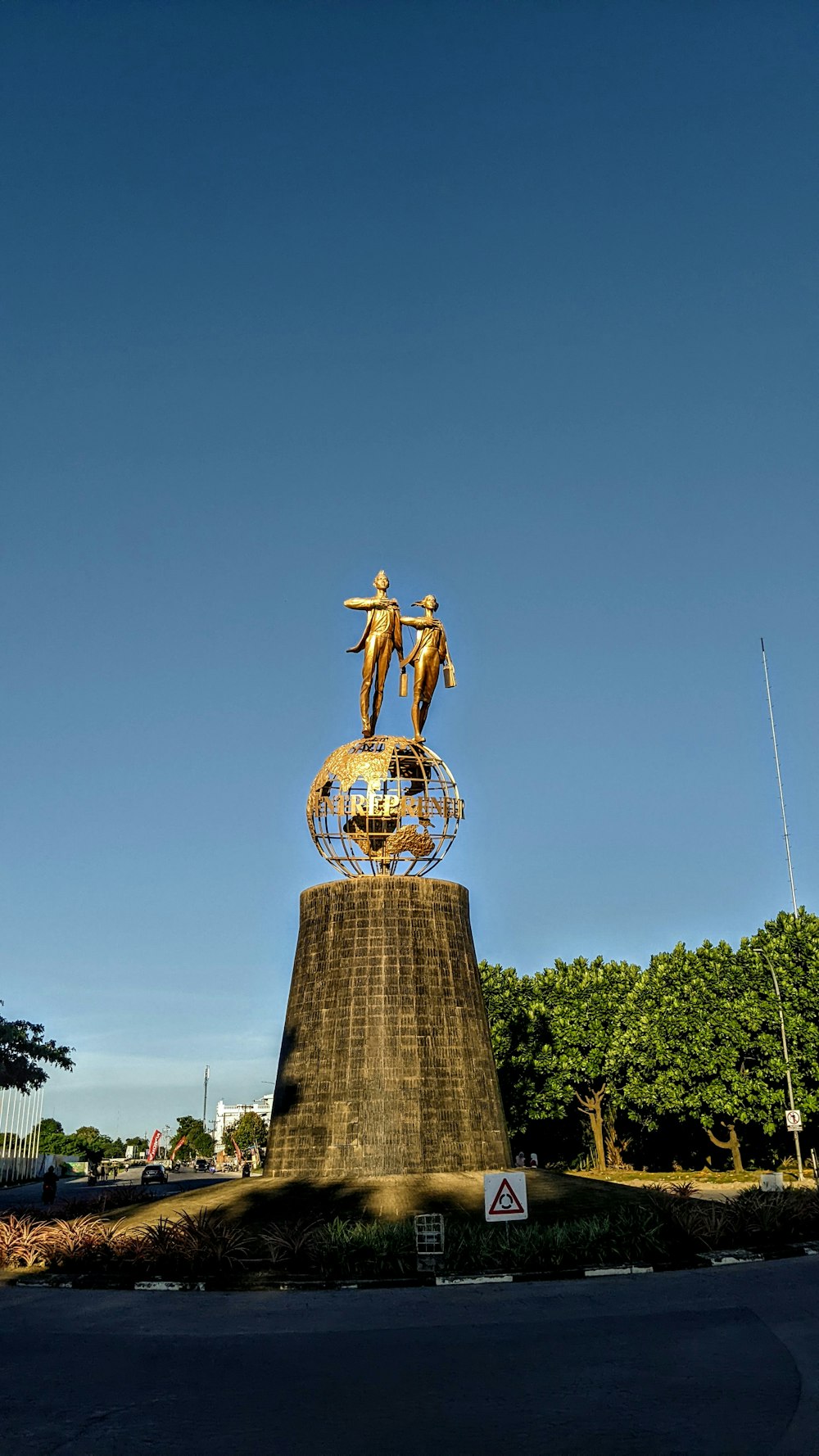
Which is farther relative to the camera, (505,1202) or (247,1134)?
(247,1134)

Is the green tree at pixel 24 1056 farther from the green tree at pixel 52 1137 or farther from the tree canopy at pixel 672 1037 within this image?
the green tree at pixel 52 1137

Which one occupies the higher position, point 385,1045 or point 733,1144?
point 385,1045

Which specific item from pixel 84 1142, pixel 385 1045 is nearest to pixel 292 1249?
pixel 385 1045

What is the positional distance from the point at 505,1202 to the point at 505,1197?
74 mm

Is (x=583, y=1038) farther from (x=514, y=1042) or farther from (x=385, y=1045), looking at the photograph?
(x=385, y=1045)

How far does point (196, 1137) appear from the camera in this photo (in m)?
163

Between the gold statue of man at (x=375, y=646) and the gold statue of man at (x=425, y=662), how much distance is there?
1.42 feet

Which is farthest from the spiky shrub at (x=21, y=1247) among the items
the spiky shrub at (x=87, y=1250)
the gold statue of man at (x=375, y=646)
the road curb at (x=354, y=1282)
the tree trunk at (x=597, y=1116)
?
the tree trunk at (x=597, y=1116)

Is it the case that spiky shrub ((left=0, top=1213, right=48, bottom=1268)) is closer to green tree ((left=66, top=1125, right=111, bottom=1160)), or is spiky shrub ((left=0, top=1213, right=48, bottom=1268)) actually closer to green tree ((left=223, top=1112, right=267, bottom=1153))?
green tree ((left=223, top=1112, right=267, bottom=1153))

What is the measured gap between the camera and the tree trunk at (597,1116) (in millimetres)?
59125

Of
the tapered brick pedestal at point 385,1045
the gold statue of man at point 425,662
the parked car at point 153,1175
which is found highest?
the gold statue of man at point 425,662

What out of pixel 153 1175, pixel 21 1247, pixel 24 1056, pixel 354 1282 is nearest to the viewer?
pixel 354 1282

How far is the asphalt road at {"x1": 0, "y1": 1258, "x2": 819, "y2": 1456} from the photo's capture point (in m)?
8.93

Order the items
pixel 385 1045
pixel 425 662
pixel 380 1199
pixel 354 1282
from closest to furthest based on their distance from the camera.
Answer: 1. pixel 354 1282
2. pixel 380 1199
3. pixel 385 1045
4. pixel 425 662
